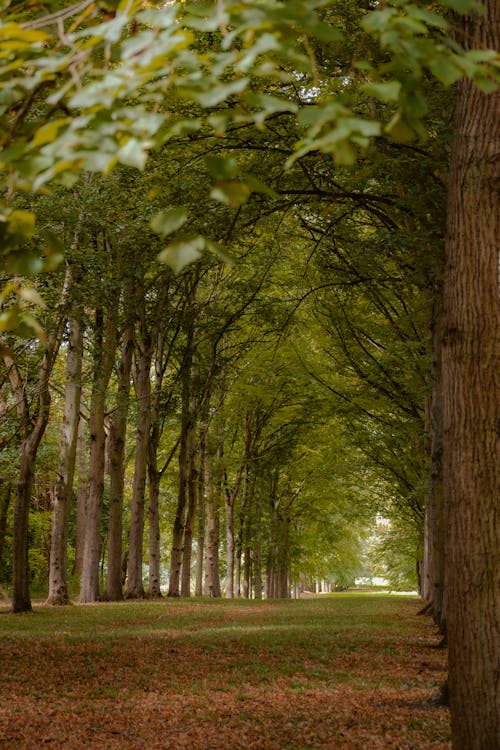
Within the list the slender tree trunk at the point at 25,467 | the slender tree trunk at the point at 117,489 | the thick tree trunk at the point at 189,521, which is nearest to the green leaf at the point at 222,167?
the slender tree trunk at the point at 25,467

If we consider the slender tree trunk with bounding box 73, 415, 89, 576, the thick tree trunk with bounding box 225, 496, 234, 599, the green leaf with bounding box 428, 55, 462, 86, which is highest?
the green leaf with bounding box 428, 55, 462, 86

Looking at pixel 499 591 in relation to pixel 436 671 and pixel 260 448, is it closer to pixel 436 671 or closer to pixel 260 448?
pixel 436 671

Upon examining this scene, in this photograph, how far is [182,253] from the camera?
2213 mm

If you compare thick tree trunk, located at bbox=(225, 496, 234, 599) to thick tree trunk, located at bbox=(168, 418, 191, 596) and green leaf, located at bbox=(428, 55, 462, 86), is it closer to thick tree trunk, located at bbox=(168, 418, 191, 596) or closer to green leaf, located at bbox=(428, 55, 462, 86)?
thick tree trunk, located at bbox=(168, 418, 191, 596)

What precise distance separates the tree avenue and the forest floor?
1909 mm

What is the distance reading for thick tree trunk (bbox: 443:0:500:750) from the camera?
13.8 feet

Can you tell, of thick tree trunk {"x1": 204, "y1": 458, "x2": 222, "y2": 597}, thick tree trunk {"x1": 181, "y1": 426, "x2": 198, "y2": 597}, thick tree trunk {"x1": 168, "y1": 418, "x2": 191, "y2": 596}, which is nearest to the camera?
thick tree trunk {"x1": 168, "y1": 418, "x2": 191, "y2": 596}

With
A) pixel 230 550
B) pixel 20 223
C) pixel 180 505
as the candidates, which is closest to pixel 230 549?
pixel 230 550

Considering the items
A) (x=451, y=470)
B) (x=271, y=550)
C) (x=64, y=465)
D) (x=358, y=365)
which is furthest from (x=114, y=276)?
Answer: (x=271, y=550)

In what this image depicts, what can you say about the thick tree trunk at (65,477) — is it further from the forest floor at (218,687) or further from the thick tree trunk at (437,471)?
the thick tree trunk at (437,471)

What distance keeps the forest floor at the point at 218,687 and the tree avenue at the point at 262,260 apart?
1909mm

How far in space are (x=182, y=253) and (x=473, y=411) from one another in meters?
2.73

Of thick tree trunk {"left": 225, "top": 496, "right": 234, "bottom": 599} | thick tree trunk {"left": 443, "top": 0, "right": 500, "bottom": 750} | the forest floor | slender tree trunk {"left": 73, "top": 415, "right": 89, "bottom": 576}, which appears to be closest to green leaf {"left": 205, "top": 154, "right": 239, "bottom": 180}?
thick tree trunk {"left": 443, "top": 0, "right": 500, "bottom": 750}

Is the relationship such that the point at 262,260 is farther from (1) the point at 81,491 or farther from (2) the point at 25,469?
(1) the point at 81,491
